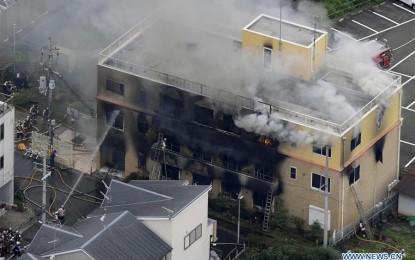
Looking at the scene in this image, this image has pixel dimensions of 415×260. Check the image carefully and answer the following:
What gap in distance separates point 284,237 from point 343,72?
10569 millimetres

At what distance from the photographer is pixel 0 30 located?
4358 inches

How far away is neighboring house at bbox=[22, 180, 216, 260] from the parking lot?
25425 mm

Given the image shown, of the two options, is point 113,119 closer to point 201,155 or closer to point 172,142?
point 172,142

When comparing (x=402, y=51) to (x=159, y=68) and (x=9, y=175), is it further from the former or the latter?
(x=9, y=175)

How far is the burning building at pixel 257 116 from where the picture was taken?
90562 millimetres

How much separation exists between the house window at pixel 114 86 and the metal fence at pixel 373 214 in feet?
51.0

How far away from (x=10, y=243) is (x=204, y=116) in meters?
13.4

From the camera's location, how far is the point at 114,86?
3784 inches

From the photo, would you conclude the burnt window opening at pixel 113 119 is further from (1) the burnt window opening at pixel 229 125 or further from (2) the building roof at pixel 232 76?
(1) the burnt window opening at pixel 229 125

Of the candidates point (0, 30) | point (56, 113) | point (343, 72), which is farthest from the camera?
point (0, 30)

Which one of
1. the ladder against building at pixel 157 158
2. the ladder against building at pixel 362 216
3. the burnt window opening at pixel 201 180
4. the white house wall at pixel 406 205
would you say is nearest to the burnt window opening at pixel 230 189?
the burnt window opening at pixel 201 180

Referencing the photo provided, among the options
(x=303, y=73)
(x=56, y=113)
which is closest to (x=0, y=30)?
(x=56, y=113)

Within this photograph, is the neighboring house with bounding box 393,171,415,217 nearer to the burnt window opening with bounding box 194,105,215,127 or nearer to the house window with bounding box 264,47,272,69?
the house window with bounding box 264,47,272,69

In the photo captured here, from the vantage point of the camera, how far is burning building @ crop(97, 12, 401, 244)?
9056 centimetres
